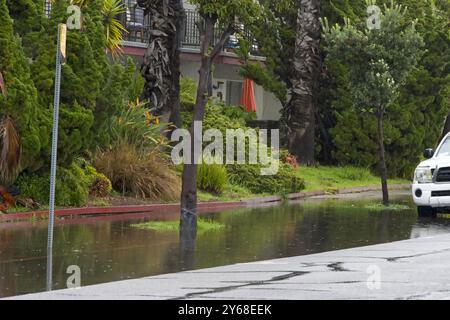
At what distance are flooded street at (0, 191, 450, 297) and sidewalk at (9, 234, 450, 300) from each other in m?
0.98

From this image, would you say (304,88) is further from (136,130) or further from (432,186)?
(432,186)

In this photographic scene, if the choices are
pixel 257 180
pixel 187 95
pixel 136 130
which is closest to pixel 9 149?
pixel 136 130

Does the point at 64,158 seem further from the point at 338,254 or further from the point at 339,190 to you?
the point at 339,190

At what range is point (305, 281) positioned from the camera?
12.1 metres

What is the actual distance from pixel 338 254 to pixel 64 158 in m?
7.25

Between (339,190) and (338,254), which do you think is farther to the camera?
(339,190)

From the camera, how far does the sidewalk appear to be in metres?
10.8

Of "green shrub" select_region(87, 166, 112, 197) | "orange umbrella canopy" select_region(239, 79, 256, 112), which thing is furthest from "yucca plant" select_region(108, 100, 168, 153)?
"orange umbrella canopy" select_region(239, 79, 256, 112)

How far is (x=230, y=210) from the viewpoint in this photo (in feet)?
81.4

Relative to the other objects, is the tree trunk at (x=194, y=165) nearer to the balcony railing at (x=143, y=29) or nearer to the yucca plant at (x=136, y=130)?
the yucca plant at (x=136, y=130)

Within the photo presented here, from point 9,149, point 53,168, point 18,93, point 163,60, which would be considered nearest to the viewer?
point 53,168

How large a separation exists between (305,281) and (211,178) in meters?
14.7

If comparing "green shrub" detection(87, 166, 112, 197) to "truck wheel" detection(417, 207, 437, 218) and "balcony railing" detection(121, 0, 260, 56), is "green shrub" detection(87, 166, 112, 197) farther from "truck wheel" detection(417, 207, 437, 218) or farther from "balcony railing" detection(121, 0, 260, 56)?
"balcony railing" detection(121, 0, 260, 56)
